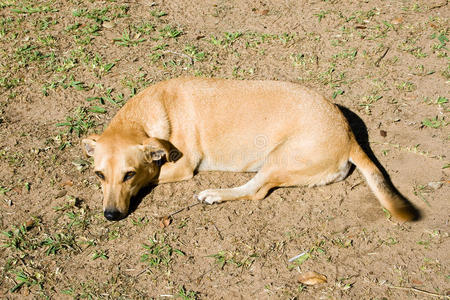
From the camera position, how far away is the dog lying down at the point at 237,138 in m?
4.40

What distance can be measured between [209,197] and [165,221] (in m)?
0.56

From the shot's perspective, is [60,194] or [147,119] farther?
[60,194]

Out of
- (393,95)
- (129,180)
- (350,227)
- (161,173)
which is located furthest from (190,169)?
(393,95)

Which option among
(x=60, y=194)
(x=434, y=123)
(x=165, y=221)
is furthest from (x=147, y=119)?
(x=434, y=123)

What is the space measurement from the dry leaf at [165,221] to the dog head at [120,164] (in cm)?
39

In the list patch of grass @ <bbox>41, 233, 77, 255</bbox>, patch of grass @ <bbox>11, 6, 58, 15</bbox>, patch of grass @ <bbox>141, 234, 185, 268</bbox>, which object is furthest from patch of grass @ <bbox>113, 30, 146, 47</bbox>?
patch of grass @ <bbox>141, 234, 185, 268</bbox>

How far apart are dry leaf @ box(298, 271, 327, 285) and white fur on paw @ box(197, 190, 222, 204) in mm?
1246

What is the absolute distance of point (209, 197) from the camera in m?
4.68

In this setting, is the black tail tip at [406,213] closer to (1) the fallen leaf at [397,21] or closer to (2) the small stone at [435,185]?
(2) the small stone at [435,185]

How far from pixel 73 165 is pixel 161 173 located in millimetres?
1177

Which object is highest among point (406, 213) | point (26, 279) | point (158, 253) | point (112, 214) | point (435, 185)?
point (406, 213)

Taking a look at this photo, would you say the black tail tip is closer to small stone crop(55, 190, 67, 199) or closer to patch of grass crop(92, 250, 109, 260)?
patch of grass crop(92, 250, 109, 260)

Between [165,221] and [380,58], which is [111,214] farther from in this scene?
[380,58]

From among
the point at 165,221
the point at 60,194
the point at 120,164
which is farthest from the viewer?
the point at 60,194
